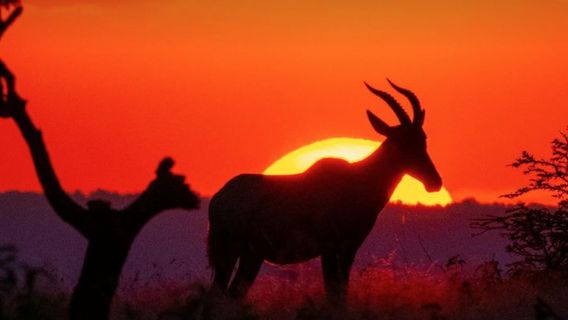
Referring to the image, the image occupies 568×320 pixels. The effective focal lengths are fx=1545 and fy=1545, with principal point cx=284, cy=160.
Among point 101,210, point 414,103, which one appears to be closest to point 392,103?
point 414,103

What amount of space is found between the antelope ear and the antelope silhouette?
0.04ft

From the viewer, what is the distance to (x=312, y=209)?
19.8m

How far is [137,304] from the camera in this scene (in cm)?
1855

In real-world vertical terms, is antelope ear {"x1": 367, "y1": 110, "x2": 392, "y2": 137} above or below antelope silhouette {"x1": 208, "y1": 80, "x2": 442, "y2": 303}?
above

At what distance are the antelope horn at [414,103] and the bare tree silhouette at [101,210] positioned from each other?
596 centimetres

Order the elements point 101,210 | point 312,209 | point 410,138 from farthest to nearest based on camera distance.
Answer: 1. point 410,138
2. point 312,209
3. point 101,210

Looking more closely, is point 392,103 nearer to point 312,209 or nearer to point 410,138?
point 410,138

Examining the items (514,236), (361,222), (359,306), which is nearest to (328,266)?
(361,222)

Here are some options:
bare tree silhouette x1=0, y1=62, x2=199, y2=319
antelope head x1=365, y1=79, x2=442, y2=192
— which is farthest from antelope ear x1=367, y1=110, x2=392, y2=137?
bare tree silhouette x1=0, y1=62, x2=199, y2=319

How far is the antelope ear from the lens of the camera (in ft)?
67.1

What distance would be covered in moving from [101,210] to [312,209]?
5365mm

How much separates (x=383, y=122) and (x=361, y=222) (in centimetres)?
145

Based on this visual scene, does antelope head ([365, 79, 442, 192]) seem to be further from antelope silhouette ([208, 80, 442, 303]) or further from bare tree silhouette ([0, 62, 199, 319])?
bare tree silhouette ([0, 62, 199, 319])

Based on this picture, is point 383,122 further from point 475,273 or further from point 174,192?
point 174,192
